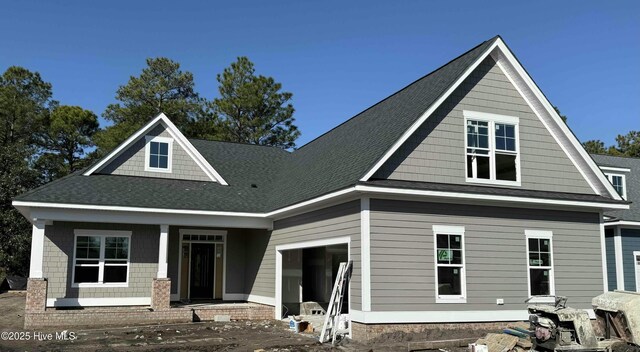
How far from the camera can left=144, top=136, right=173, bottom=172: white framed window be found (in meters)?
20.3

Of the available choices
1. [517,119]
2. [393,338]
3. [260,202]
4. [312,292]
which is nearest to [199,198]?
[260,202]

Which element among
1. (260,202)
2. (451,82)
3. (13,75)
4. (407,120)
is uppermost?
(13,75)

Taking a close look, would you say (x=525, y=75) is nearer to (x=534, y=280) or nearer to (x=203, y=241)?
(x=534, y=280)

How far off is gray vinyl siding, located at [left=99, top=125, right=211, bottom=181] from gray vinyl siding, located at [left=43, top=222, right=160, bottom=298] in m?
2.12

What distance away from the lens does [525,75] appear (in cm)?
1498

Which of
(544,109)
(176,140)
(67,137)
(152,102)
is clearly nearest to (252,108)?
(152,102)

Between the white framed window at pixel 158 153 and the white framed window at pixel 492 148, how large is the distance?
11.2 metres

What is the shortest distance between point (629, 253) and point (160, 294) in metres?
16.4

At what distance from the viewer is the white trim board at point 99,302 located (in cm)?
1783

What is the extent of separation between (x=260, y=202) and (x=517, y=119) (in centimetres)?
905

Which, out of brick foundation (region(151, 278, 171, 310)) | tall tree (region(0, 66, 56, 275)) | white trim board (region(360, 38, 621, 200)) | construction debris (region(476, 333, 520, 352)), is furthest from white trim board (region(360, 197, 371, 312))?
tall tree (region(0, 66, 56, 275))

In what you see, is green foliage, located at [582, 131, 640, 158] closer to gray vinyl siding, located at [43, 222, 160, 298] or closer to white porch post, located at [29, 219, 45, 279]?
gray vinyl siding, located at [43, 222, 160, 298]

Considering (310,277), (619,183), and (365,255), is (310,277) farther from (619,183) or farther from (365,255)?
(619,183)

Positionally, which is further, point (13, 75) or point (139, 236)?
point (13, 75)
